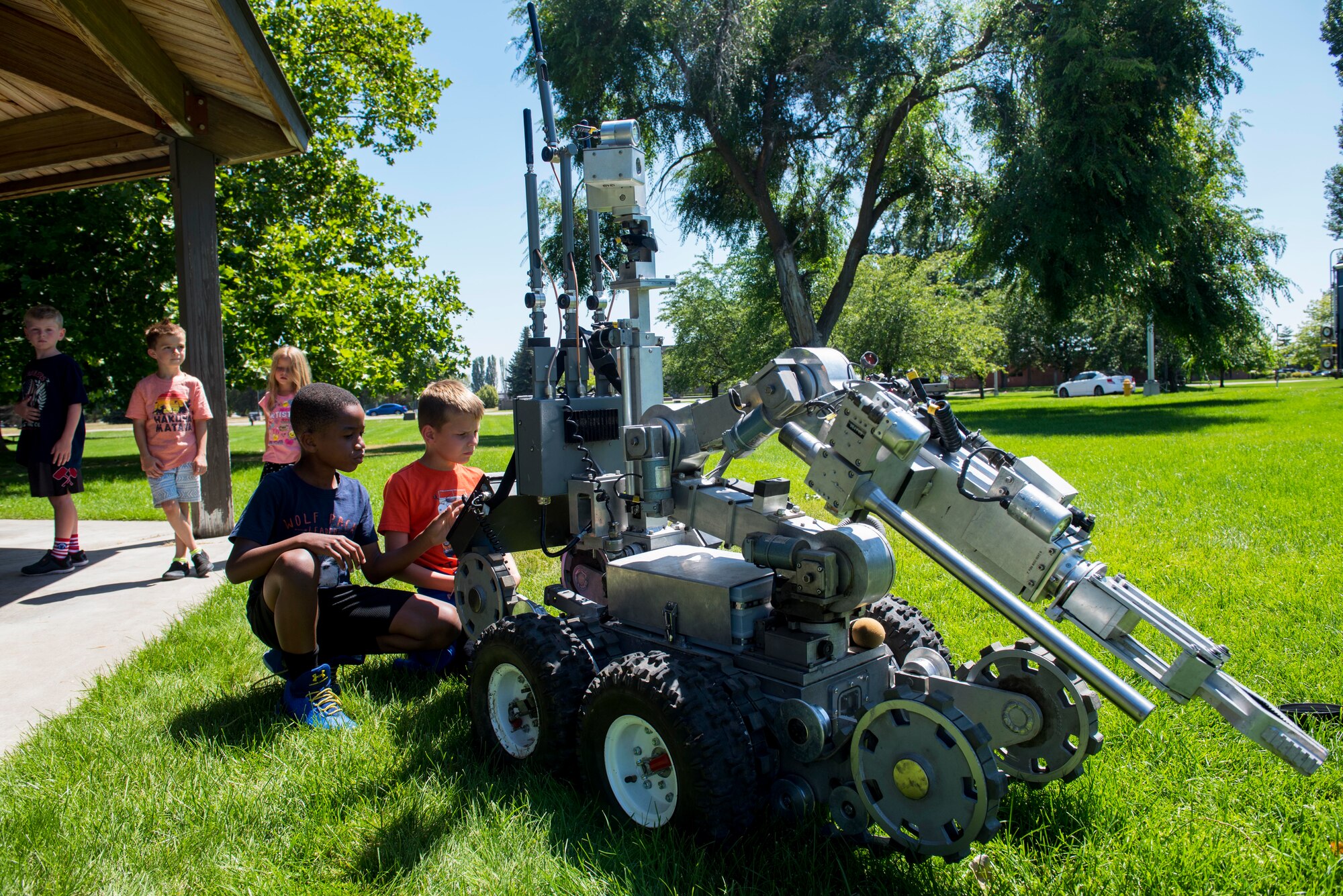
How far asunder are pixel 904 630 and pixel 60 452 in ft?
20.4

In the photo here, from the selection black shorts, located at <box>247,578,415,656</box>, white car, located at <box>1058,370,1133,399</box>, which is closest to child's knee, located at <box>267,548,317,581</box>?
black shorts, located at <box>247,578,415,656</box>

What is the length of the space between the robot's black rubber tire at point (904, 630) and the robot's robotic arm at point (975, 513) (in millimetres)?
724

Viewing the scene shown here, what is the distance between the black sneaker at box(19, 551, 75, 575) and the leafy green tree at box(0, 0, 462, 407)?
33.5ft

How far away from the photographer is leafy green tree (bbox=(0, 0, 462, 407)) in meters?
16.0

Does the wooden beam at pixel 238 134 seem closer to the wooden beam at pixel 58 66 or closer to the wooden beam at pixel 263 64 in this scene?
the wooden beam at pixel 263 64

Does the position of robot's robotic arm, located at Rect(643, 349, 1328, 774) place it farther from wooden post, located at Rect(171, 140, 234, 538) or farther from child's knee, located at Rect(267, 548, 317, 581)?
wooden post, located at Rect(171, 140, 234, 538)

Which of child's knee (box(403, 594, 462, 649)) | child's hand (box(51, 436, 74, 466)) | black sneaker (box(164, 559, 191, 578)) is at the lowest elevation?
black sneaker (box(164, 559, 191, 578))

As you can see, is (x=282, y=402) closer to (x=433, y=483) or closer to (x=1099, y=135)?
(x=433, y=483)

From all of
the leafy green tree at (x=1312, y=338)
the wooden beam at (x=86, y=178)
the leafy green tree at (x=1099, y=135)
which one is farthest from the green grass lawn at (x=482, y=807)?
the leafy green tree at (x=1312, y=338)

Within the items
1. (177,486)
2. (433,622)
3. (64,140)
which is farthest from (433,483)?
(64,140)

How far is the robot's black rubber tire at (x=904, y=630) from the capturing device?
3.29 meters

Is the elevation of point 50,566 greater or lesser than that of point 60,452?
lesser

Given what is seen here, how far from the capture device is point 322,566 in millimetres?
3771

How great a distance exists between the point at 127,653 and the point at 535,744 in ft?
9.45
